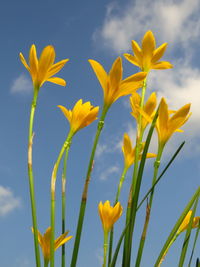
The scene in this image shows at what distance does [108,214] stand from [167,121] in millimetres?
372

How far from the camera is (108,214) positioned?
110cm

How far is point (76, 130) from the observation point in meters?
0.97

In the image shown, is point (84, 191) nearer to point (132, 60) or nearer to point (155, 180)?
point (155, 180)

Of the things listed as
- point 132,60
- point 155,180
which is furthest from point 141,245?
point 132,60

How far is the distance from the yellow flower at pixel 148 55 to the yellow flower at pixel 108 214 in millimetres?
408

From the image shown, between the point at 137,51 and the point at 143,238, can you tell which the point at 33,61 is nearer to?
the point at 137,51

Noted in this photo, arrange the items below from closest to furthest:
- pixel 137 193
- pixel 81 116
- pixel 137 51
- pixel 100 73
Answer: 1. pixel 137 193
2. pixel 100 73
3. pixel 81 116
4. pixel 137 51

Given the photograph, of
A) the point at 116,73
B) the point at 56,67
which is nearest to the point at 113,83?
the point at 116,73

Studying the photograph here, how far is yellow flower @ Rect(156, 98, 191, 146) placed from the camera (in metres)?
0.86

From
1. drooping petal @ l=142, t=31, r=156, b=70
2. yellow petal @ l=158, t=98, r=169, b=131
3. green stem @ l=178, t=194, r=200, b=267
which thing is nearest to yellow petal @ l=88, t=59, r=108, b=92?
yellow petal @ l=158, t=98, r=169, b=131

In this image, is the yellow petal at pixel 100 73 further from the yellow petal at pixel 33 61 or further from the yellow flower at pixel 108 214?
the yellow flower at pixel 108 214

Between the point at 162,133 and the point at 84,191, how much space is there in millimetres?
256

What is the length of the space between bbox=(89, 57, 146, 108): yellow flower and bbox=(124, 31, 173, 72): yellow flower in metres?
0.22

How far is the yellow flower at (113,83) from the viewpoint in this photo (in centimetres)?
85
